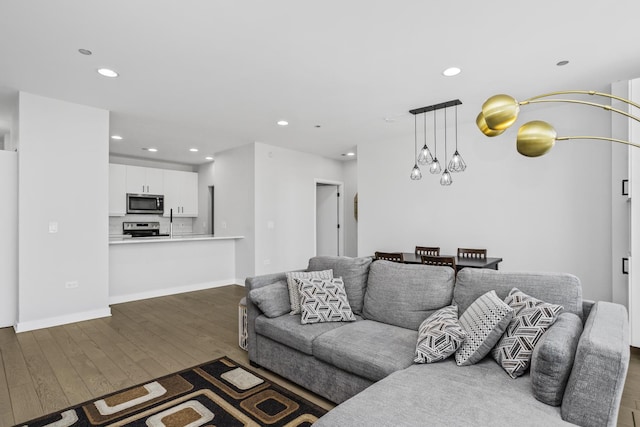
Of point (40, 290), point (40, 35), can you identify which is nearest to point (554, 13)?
point (40, 35)

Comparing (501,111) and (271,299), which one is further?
(271,299)

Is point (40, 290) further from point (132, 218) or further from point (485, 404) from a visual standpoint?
point (485, 404)

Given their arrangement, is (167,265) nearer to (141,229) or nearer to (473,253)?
(141,229)

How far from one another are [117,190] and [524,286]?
274 inches

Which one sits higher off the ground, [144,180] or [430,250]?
[144,180]

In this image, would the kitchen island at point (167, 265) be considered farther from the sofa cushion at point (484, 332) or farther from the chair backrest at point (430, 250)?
the sofa cushion at point (484, 332)

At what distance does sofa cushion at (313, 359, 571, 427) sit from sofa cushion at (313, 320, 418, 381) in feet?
0.60

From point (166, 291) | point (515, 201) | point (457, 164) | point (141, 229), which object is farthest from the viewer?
point (141, 229)

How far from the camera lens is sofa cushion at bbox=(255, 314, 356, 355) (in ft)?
7.74

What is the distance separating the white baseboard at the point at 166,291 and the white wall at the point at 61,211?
76 centimetres

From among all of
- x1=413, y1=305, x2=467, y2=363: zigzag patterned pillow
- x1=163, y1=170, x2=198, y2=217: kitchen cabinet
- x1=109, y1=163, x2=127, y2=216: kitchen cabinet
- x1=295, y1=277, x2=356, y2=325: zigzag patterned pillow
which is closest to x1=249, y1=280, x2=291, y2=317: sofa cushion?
x1=295, y1=277, x2=356, y2=325: zigzag patterned pillow

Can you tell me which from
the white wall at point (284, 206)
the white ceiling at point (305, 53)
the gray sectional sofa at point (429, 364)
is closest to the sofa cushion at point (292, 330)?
the gray sectional sofa at point (429, 364)

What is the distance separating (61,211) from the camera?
394 cm

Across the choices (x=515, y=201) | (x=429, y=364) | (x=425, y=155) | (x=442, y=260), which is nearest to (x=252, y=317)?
(x=429, y=364)
